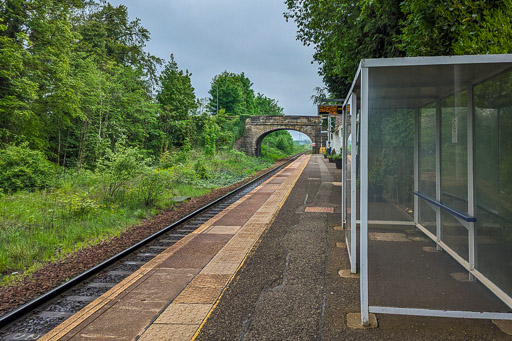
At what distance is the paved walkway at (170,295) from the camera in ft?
9.93

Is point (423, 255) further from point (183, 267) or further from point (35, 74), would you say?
point (35, 74)

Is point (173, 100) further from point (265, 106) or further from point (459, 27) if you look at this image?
point (265, 106)

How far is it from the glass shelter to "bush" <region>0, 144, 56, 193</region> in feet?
38.5

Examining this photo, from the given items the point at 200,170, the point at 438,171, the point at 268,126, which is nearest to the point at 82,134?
the point at 200,170

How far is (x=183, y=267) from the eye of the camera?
15.4 ft

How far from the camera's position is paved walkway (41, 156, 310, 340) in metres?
3.03

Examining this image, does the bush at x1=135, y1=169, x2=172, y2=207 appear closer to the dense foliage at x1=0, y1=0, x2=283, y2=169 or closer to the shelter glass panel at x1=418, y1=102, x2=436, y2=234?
the dense foliage at x1=0, y1=0, x2=283, y2=169

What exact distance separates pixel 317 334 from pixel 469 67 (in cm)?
289

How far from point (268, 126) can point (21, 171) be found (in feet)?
119

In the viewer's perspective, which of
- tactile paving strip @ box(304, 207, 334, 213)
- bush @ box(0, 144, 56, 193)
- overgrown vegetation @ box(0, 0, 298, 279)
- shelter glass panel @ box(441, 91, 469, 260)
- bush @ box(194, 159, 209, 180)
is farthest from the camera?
bush @ box(194, 159, 209, 180)

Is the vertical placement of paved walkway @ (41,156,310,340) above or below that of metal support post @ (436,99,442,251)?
below

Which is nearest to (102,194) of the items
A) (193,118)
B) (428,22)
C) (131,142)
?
(428,22)

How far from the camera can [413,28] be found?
541cm

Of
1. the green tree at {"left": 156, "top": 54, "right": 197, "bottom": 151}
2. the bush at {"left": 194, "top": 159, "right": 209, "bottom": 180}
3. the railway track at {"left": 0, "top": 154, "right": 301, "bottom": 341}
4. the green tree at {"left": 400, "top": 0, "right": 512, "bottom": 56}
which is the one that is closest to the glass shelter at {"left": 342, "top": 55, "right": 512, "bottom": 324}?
the green tree at {"left": 400, "top": 0, "right": 512, "bottom": 56}
